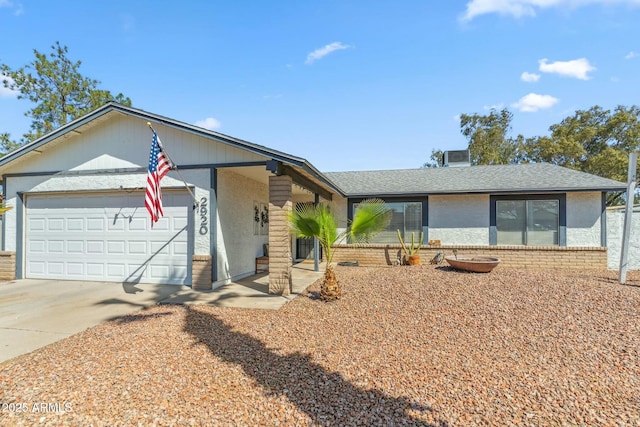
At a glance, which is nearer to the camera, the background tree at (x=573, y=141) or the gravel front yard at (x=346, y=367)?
the gravel front yard at (x=346, y=367)

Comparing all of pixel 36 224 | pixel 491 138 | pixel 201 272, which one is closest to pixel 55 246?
pixel 36 224

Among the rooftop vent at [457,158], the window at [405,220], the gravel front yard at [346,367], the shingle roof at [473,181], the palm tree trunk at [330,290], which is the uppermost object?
the rooftop vent at [457,158]

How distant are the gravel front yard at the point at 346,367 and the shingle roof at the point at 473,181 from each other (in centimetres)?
608

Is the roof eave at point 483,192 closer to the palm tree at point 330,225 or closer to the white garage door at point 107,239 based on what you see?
the palm tree at point 330,225

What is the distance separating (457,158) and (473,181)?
4.24 metres

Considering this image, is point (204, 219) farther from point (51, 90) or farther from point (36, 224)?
point (51, 90)

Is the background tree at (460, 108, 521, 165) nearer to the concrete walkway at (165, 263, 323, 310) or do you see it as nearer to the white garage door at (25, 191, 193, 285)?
the concrete walkway at (165, 263, 323, 310)

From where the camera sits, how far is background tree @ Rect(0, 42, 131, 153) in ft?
66.7

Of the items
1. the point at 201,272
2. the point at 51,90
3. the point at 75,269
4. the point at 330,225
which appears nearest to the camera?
the point at 330,225

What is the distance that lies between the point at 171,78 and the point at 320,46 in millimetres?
6076

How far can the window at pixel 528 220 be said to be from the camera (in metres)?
11.3

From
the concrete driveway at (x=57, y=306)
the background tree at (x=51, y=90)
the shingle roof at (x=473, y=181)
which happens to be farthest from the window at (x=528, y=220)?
the background tree at (x=51, y=90)

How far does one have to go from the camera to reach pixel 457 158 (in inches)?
645

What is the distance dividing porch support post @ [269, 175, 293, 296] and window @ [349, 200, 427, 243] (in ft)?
20.6
